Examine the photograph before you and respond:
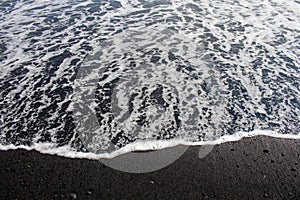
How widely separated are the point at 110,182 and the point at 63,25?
444 cm

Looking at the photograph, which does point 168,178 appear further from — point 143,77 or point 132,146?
point 143,77

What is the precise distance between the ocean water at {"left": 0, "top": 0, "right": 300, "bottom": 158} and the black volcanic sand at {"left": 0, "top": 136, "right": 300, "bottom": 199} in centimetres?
23

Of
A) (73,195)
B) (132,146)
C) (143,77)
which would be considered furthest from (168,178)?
(143,77)

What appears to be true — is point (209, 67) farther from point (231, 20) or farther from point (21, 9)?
point (21, 9)

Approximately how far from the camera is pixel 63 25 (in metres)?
5.90

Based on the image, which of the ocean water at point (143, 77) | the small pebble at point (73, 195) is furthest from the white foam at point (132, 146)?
the small pebble at point (73, 195)

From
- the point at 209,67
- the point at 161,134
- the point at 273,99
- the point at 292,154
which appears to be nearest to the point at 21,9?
the point at 209,67

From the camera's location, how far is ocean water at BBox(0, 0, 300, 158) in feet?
10.5

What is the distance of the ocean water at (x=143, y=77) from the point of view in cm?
319

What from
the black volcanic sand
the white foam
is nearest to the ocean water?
the white foam

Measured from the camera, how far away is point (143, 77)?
4.19 metres

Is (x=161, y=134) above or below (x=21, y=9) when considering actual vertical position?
below

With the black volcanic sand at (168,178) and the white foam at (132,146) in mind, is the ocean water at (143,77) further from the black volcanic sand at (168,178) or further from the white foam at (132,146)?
the black volcanic sand at (168,178)

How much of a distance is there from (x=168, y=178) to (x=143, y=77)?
1.97 m
